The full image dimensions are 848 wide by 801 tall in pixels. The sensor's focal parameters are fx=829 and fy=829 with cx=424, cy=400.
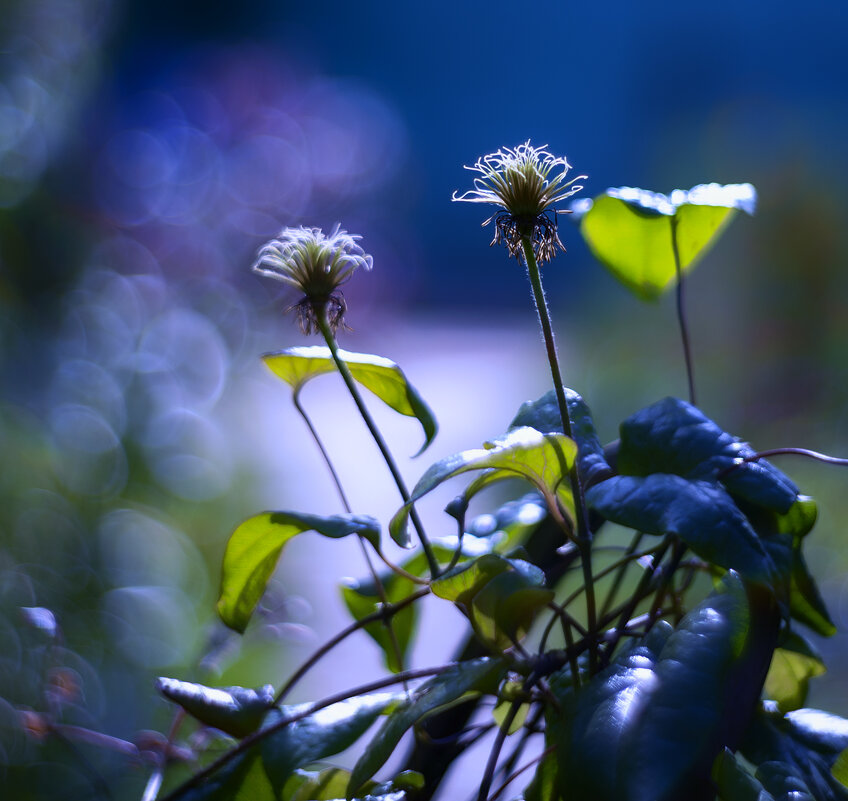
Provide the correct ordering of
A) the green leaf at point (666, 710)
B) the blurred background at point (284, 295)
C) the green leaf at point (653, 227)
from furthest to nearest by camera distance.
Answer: the blurred background at point (284, 295) → the green leaf at point (653, 227) → the green leaf at point (666, 710)

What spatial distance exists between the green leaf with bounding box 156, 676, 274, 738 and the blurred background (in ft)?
0.29

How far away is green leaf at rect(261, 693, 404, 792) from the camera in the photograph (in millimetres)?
205

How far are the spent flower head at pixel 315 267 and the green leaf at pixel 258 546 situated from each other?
0.25ft

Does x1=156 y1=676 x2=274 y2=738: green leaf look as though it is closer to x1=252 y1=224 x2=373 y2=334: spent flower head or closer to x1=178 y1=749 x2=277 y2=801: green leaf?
x1=178 y1=749 x2=277 y2=801: green leaf

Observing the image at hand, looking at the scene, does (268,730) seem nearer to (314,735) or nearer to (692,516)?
(314,735)

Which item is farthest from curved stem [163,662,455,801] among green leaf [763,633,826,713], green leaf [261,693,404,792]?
green leaf [763,633,826,713]

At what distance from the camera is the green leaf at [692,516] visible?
191 mm

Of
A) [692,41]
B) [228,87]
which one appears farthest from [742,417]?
[692,41]

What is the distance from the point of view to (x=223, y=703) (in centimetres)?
21

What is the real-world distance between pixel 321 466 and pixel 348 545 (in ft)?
0.70

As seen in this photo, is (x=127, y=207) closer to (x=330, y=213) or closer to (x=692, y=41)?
(x=330, y=213)

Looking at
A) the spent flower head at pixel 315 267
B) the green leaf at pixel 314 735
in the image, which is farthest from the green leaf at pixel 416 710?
the spent flower head at pixel 315 267

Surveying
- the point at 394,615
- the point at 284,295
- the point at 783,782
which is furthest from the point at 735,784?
the point at 284,295

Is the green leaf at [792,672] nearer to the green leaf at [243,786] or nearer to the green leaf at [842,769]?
the green leaf at [842,769]
